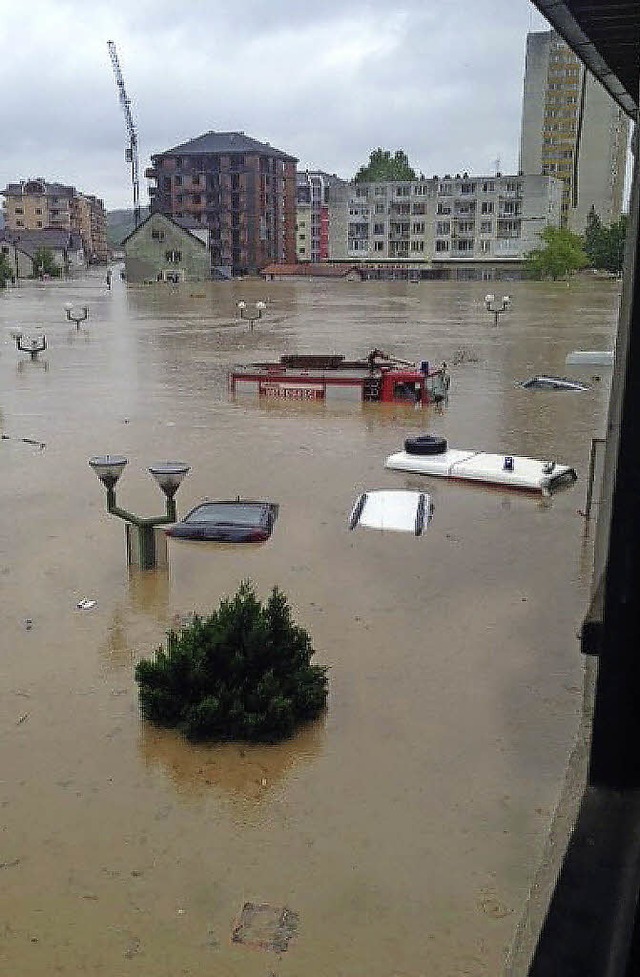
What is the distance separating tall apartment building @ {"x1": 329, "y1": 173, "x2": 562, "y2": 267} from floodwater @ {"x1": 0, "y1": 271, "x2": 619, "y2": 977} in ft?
345

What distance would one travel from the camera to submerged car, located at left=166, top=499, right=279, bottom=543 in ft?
46.4

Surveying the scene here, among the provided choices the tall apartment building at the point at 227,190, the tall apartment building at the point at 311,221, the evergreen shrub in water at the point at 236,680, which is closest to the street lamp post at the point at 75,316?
the evergreen shrub in water at the point at 236,680

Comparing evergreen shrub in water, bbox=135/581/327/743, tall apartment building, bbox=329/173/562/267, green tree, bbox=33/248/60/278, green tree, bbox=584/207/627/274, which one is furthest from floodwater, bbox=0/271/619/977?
tall apartment building, bbox=329/173/562/267

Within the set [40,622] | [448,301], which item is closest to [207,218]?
[448,301]

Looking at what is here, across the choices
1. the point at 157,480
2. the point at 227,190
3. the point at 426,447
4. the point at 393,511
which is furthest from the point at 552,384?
the point at 227,190

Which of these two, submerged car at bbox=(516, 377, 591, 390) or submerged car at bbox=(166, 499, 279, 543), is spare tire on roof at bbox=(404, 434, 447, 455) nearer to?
submerged car at bbox=(166, 499, 279, 543)

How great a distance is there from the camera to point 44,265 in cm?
11619

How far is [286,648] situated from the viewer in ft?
29.5

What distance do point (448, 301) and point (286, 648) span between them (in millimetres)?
71360

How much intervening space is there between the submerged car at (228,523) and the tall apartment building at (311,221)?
447 ft

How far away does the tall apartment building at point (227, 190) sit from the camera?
366 feet

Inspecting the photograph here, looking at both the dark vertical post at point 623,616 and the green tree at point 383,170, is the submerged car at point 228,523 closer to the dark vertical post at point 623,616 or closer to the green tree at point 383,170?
the dark vertical post at point 623,616

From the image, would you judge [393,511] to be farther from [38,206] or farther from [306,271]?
[38,206]

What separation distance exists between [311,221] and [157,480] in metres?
151
